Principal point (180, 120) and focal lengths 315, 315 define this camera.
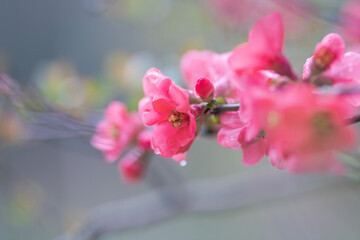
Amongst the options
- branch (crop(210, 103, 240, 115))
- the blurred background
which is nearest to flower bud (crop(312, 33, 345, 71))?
branch (crop(210, 103, 240, 115))

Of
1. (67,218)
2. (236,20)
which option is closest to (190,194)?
(236,20)

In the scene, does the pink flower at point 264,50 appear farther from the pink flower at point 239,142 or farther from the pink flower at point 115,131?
the pink flower at point 115,131

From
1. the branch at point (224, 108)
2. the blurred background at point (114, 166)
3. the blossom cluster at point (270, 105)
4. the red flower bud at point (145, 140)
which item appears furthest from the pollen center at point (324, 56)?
the blurred background at point (114, 166)

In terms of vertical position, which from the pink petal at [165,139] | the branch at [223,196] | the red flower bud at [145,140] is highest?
the branch at [223,196]

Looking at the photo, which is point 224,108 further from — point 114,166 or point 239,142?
point 114,166

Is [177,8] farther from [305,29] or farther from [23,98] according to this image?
[23,98]

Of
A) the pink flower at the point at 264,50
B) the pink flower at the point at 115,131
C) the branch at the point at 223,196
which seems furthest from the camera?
the branch at the point at 223,196

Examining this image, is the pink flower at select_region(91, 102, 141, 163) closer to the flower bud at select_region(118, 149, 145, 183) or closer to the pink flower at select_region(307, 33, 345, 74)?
the flower bud at select_region(118, 149, 145, 183)
